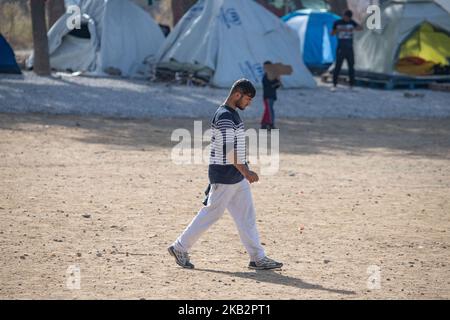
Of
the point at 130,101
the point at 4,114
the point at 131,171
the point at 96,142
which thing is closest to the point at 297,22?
the point at 130,101

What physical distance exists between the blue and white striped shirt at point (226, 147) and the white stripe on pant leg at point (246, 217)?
0.12 m

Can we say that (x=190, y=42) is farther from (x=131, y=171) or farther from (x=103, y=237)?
(x=103, y=237)

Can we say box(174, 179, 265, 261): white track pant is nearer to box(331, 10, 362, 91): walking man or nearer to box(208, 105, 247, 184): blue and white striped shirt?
box(208, 105, 247, 184): blue and white striped shirt

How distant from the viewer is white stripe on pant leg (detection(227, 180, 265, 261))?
708cm

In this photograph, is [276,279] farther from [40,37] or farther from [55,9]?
[55,9]

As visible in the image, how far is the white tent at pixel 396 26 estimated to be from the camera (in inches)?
866

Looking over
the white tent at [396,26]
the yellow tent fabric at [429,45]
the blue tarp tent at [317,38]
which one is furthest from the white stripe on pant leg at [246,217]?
the blue tarp tent at [317,38]

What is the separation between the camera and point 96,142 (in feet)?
46.6

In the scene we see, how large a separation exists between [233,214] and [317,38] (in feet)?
65.1

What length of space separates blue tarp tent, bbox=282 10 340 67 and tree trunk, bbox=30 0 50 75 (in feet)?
25.0

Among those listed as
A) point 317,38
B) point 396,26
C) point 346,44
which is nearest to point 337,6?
point 317,38

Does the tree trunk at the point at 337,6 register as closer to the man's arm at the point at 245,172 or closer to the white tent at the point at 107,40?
the white tent at the point at 107,40

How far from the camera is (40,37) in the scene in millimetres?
22125

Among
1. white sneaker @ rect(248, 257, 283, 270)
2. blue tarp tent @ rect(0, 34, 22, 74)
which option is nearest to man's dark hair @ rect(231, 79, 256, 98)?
white sneaker @ rect(248, 257, 283, 270)
